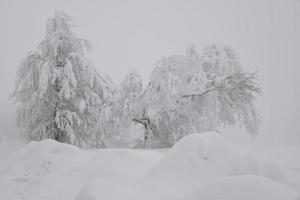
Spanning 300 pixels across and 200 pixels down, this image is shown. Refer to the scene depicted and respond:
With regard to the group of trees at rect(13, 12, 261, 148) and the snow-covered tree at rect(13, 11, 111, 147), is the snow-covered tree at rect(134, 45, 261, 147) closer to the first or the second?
the group of trees at rect(13, 12, 261, 148)

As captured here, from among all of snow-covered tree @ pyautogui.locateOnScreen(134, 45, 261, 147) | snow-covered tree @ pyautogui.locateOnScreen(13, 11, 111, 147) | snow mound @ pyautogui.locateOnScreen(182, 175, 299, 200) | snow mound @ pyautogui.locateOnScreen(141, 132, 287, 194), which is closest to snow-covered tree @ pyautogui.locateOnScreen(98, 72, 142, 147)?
snow-covered tree @ pyautogui.locateOnScreen(134, 45, 261, 147)

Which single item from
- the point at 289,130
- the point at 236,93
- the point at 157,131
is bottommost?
the point at 289,130

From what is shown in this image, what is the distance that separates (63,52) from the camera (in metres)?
11.4

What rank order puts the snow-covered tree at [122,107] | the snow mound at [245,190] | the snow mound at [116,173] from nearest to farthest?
the snow mound at [245,190], the snow mound at [116,173], the snow-covered tree at [122,107]

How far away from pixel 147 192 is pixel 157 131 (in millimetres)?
7090

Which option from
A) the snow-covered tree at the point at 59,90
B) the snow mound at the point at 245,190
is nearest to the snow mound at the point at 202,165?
the snow mound at the point at 245,190

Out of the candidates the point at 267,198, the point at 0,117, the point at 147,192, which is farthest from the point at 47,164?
the point at 0,117

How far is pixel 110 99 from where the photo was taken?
10633 millimetres

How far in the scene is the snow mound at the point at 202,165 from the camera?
427 cm

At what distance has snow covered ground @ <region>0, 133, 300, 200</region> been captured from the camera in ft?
10.4

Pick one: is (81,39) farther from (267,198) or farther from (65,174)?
(267,198)

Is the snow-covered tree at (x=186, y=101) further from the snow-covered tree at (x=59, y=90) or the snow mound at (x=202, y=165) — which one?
the snow mound at (x=202, y=165)

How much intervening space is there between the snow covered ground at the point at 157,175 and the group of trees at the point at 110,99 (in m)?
4.17

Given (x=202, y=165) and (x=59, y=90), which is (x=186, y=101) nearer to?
(x=59, y=90)
